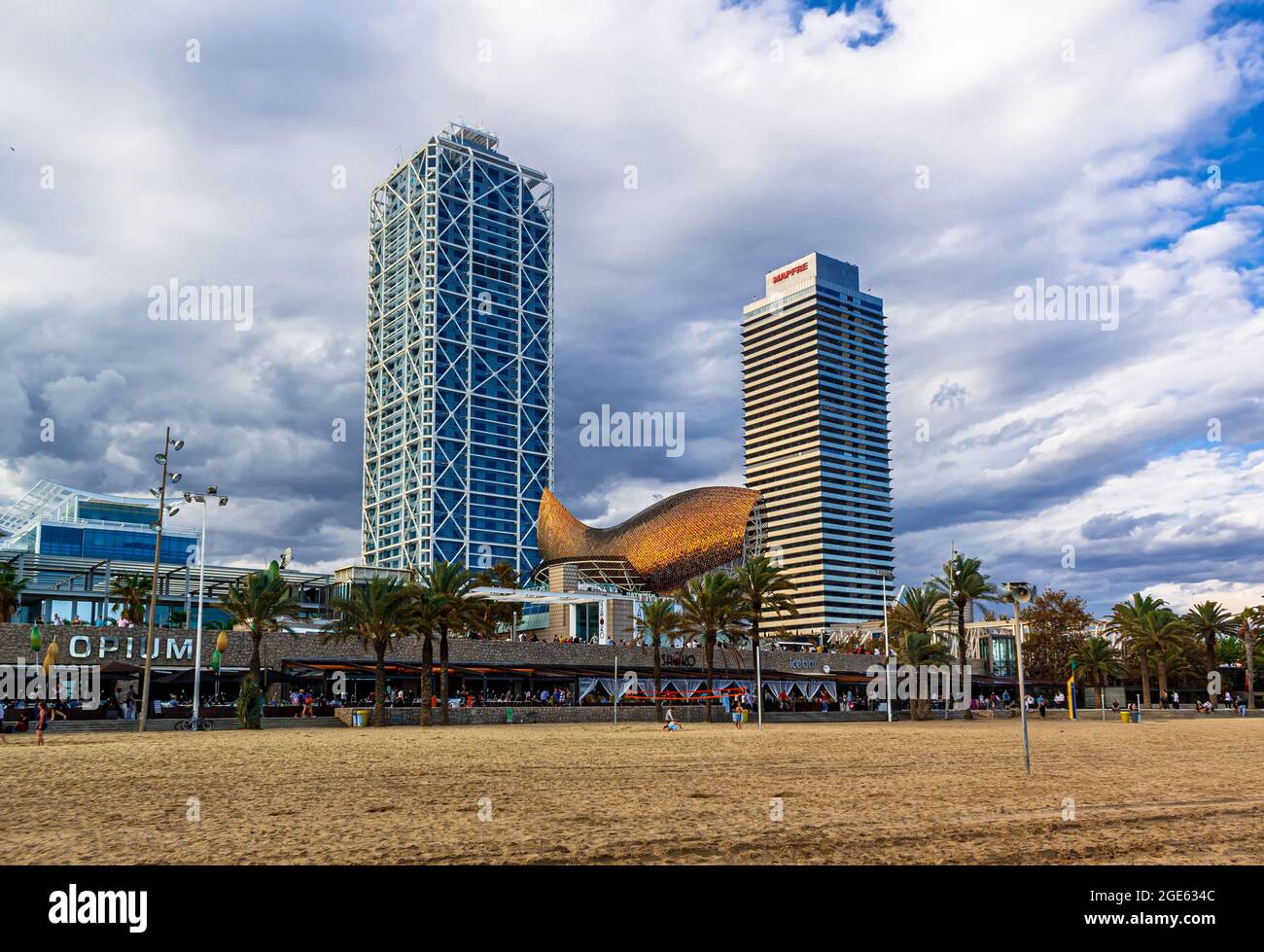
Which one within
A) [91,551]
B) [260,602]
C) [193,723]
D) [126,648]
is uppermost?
[91,551]

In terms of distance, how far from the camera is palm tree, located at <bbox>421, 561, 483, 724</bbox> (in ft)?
151

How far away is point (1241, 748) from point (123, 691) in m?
49.2

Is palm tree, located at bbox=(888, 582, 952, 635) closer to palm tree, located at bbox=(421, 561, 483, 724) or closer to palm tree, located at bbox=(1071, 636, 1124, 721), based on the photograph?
palm tree, located at bbox=(1071, 636, 1124, 721)

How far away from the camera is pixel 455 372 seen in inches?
7229

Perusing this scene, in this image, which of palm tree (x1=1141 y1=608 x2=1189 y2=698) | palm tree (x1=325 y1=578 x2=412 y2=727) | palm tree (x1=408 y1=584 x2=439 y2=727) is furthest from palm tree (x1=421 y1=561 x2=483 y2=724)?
palm tree (x1=1141 y1=608 x2=1189 y2=698)

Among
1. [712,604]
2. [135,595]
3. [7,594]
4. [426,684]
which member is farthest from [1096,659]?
[7,594]

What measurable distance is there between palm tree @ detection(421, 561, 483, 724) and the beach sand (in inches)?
700

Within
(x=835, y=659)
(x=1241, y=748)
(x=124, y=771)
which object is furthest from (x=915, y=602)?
(x=124, y=771)

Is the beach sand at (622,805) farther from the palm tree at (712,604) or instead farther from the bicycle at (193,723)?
the palm tree at (712,604)

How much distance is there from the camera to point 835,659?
82.4 m

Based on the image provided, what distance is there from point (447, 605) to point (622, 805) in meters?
32.8

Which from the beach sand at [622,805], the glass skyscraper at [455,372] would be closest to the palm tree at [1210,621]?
the beach sand at [622,805]

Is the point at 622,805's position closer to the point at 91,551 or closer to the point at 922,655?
the point at 922,655
